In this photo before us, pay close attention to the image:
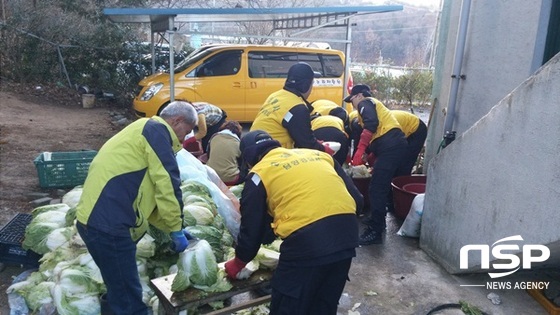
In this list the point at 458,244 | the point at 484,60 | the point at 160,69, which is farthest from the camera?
the point at 160,69

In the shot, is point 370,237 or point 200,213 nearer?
point 200,213

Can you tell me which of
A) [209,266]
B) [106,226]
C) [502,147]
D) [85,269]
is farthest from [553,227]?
[85,269]

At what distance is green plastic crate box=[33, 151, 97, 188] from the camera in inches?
236

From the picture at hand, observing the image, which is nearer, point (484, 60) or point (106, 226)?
point (106, 226)

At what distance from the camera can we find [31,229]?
407 centimetres

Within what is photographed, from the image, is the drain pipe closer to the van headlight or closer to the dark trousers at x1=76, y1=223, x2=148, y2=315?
the dark trousers at x1=76, y1=223, x2=148, y2=315

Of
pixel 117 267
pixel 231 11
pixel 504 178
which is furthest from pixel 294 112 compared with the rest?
pixel 231 11

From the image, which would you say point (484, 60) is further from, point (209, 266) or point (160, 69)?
point (160, 69)

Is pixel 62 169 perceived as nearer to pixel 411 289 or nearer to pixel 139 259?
pixel 139 259

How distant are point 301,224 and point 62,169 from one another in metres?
4.63

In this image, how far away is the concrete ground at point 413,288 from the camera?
13.0 ft

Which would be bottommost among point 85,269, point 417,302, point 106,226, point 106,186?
point 417,302

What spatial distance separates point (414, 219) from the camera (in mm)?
5363

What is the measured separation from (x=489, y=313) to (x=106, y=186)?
333cm
